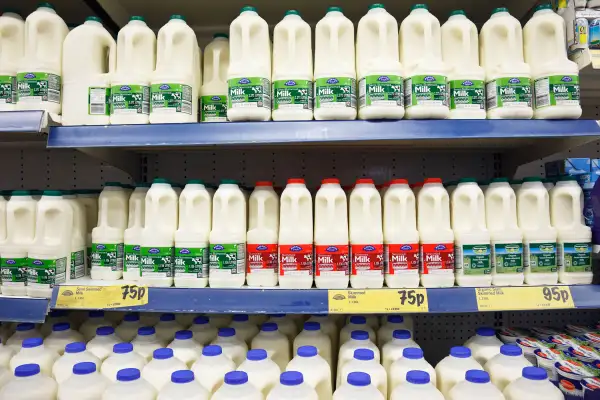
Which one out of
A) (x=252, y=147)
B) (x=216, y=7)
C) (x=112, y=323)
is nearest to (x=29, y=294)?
(x=112, y=323)

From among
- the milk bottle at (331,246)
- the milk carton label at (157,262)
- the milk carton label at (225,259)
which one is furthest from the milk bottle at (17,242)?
the milk bottle at (331,246)

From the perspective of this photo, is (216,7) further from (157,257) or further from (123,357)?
(123,357)

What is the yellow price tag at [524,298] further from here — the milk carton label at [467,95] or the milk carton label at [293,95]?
the milk carton label at [293,95]

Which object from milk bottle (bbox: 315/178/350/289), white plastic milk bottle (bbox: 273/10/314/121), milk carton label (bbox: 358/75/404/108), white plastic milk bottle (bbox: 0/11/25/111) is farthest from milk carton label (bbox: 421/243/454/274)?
white plastic milk bottle (bbox: 0/11/25/111)

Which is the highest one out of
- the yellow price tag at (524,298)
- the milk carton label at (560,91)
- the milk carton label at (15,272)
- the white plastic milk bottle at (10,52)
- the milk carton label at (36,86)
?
the white plastic milk bottle at (10,52)

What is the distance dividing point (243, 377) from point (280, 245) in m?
0.45

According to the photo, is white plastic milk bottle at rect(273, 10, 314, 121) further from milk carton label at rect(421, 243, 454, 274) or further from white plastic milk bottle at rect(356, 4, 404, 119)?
milk carton label at rect(421, 243, 454, 274)

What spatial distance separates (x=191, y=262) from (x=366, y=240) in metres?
0.59

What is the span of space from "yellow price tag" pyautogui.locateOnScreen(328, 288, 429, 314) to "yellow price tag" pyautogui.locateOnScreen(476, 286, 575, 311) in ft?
0.64

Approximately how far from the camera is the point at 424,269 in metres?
1.44

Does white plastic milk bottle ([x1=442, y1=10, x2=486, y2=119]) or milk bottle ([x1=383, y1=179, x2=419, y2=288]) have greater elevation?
white plastic milk bottle ([x1=442, y1=10, x2=486, y2=119])

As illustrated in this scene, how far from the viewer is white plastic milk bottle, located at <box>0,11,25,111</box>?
1556 mm

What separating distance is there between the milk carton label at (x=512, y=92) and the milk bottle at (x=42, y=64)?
1.54m

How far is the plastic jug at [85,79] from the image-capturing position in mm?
1529
